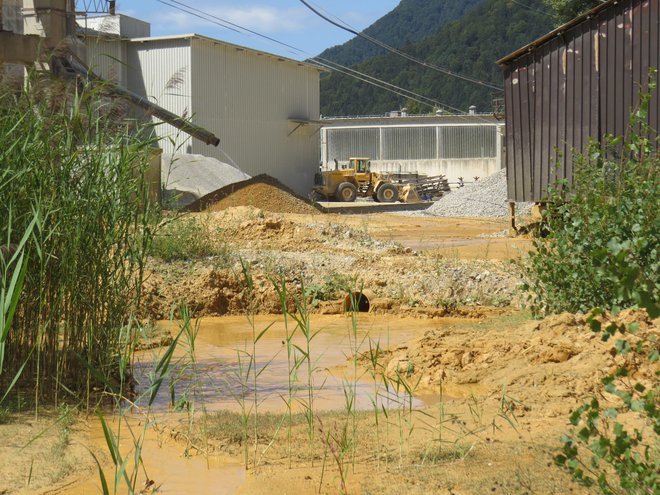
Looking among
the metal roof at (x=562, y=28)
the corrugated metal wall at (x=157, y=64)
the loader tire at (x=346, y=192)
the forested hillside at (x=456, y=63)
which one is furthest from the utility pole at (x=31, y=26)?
the forested hillside at (x=456, y=63)

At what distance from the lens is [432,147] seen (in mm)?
57125

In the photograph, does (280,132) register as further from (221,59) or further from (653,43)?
(653,43)

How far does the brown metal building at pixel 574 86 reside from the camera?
18.8 meters

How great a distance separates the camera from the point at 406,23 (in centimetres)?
16975

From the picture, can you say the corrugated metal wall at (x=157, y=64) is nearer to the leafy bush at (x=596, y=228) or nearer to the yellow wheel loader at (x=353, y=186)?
the yellow wheel loader at (x=353, y=186)

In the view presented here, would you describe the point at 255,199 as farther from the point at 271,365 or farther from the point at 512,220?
the point at 271,365

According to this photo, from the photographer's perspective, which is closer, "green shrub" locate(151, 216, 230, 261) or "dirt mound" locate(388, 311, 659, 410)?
"dirt mound" locate(388, 311, 659, 410)

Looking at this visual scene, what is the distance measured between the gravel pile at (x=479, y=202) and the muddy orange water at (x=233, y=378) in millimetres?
20187

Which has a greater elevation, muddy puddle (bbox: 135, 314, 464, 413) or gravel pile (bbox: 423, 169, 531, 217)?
gravel pile (bbox: 423, 169, 531, 217)

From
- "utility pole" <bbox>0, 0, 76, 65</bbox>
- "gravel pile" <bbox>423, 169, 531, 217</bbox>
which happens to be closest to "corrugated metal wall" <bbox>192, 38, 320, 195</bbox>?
"gravel pile" <bbox>423, 169, 531, 217</bbox>

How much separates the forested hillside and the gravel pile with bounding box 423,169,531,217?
2997 inches

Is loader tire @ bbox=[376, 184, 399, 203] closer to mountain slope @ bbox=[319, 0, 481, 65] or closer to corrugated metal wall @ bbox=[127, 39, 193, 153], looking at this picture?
corrugated metal wall @ bbox=[127, 39, 193, 153]

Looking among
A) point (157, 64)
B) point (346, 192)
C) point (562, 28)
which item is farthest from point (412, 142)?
point (562, 28)

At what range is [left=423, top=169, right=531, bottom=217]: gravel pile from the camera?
103 ft
